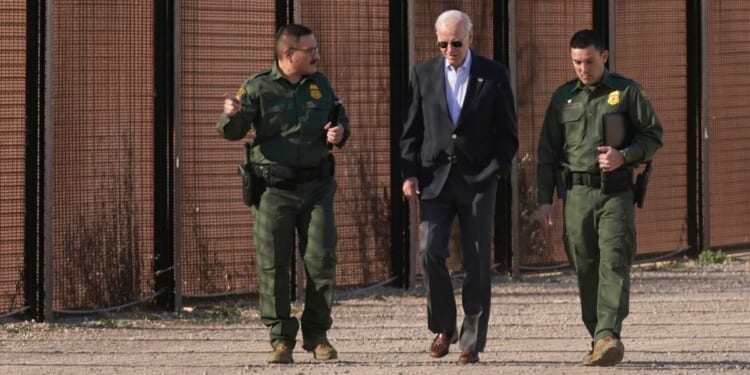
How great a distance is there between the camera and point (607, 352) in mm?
9875

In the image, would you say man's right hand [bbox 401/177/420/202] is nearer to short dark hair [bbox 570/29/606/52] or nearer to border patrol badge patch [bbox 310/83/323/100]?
border patrol badge patch [bbox 310/83/323/100]

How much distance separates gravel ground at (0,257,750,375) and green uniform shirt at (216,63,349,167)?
114cm

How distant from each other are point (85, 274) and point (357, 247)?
7.56ft

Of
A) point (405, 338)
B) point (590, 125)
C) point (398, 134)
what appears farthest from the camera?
point (398, 134)

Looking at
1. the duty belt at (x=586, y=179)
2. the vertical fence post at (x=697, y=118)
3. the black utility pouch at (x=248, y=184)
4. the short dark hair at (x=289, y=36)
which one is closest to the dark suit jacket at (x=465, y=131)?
the duty belt at (x=586, y=179)

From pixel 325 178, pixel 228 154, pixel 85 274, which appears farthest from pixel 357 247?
pixel 325 178

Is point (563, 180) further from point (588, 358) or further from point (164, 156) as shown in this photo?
point (164, 156)

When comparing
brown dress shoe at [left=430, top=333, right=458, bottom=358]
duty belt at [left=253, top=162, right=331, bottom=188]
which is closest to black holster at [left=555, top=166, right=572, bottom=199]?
brown dress shoe at [left=430, top=333, right=458, bottom=358]

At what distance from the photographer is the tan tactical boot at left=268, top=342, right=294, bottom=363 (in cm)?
1015

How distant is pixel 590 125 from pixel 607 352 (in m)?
1.22

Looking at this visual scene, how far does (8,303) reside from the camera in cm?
1198

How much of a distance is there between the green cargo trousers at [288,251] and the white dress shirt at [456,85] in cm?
81

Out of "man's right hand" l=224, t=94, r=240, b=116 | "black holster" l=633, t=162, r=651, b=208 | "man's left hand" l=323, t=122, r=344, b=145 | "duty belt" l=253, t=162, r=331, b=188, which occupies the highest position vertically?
"man's right hand" l=224, t=94, r=240, b=116

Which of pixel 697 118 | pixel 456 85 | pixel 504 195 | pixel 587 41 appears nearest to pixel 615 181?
pixel 587 41
